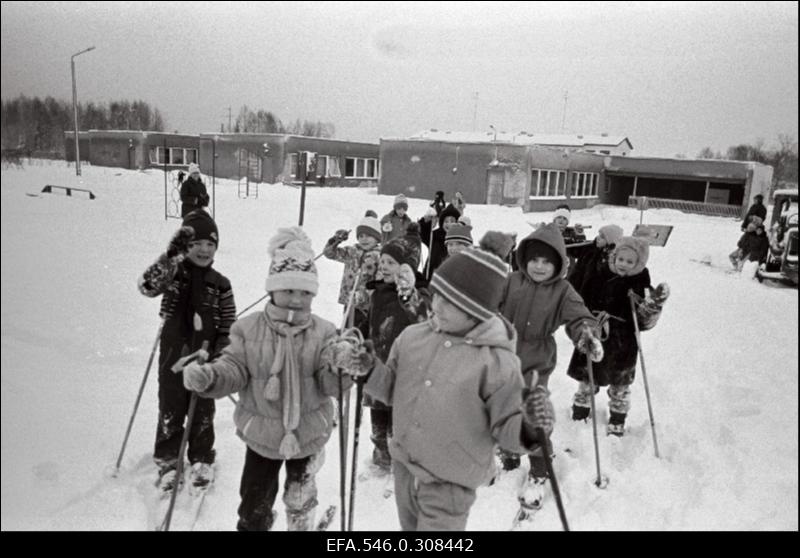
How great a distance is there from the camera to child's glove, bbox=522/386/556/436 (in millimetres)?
2062

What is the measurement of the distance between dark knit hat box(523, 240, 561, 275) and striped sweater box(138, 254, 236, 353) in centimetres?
205

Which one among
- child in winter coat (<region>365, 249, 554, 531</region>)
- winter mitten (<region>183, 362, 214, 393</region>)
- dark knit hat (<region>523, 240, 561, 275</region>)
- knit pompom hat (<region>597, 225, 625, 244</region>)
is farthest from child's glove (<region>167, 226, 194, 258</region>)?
knit pompom hat (<region>597, 225, 625, 244</region>)

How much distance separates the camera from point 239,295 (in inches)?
294

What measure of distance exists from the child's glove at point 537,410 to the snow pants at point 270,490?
1178mm

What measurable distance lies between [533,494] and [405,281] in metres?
1.60

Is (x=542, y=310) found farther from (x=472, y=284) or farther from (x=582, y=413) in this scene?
(x=582, y=413)

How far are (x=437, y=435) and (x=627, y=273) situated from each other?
2887mm

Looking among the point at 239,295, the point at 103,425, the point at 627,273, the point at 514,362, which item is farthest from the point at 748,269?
the point at 103,425

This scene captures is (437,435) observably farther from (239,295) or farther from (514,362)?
(239,295)

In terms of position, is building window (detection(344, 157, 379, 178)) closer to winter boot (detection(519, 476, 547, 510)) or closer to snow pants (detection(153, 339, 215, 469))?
snow pants (detection(153, 339, 215, 469))

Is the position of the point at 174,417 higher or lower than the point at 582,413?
higher

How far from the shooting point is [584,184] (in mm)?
29312

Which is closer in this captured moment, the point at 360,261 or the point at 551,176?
the point at 360,261

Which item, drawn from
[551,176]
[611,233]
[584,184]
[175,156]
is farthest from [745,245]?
[175,156]
